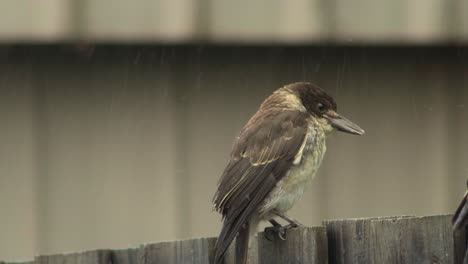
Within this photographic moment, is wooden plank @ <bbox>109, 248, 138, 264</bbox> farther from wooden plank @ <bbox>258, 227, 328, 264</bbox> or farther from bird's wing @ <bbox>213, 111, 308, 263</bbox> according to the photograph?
bird's wing @ <bbox>213, 111, 308, 263</bbox>

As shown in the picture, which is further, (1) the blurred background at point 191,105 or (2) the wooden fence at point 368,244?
(1) the blurred background at point 191,105

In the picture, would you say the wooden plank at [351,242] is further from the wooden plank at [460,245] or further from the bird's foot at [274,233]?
the wooden plank at [460,245]

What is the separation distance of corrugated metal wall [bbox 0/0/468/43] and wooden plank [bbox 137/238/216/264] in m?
1.85

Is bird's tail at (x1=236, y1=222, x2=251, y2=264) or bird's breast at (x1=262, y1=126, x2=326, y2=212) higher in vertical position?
bird's breast at (x1=262, y1=126, x2=326, y2=212)

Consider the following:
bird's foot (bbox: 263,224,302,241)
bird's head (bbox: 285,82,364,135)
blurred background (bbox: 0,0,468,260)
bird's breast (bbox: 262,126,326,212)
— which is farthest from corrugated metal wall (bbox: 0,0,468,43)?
bird's foot (bbox: 263,224,302,241)

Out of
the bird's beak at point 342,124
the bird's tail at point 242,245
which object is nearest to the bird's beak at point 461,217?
the bird's tail at point 242,245

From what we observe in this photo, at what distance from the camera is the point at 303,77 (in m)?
5.65

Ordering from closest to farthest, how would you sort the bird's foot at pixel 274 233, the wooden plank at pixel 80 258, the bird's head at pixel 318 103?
the wooden plank at pixel 80 258 < the bird's foot at pixel 274 233 < the bird's head at pixel 318 103

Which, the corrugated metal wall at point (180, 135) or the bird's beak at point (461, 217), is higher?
the corrugated metal wall at point (180, 135)

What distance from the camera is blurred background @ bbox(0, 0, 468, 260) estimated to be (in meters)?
5.07

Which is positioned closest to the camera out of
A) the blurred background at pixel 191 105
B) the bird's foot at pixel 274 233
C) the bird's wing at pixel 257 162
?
the bird's foot at pixel 274 233

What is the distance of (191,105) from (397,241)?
2.16m

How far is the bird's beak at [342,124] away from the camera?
5145 mm

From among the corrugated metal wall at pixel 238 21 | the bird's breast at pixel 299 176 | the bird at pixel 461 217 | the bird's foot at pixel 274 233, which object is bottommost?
the bird's foot at pixel 274 233
